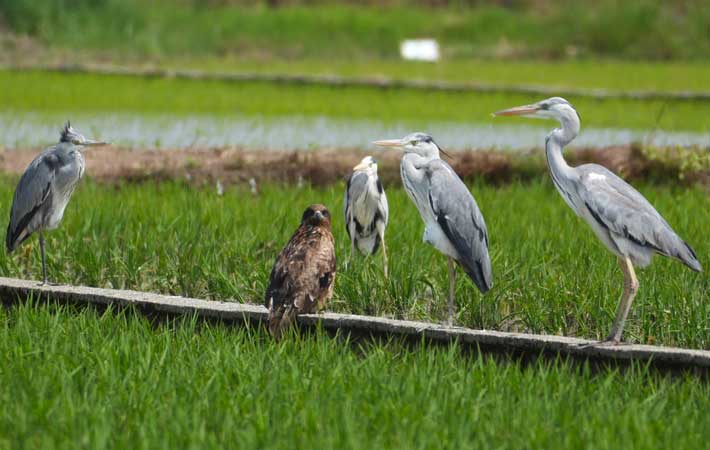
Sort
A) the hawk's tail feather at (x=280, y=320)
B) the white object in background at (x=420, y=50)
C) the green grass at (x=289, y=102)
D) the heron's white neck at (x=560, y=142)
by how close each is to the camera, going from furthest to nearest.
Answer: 1. the white object in background at (x=420, y=50)
2. the green grass at (x=289, y=102)
3. the hawk's tail feather at (x=280, y=320)
4. the heron's white neck at (x=560, y=142)

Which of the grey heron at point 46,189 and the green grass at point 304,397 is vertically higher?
the grey heron at point 46,189

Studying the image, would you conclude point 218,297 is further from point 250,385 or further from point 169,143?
point 169,143

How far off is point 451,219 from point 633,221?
77 centimetres

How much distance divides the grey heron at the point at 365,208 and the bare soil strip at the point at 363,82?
34.4 feet

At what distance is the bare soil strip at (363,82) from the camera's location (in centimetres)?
1756

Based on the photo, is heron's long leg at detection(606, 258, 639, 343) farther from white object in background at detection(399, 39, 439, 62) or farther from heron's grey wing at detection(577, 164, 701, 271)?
white object in background at detection(399, 39, 439, 62)

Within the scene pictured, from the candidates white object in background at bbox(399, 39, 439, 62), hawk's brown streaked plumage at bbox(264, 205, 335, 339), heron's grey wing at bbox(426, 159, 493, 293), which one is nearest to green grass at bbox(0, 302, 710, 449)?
hawk's brown streaked plumage at bbox(264, 205, 335, 339)

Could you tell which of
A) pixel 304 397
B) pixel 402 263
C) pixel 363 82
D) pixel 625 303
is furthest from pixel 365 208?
pixel 363 82

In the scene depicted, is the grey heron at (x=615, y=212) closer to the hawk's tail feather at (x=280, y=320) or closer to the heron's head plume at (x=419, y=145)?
the heron's head plume at (x=419, y=145)

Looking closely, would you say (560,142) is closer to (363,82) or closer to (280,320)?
(280,320)

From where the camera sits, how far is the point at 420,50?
24.3 m

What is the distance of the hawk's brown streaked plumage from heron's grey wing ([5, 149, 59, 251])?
4.11 ft

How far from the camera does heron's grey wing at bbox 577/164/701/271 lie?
5.27 meters

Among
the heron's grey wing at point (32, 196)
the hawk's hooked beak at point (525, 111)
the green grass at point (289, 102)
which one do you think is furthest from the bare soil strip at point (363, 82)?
the hawk's hooked beak at point (525, 111)
